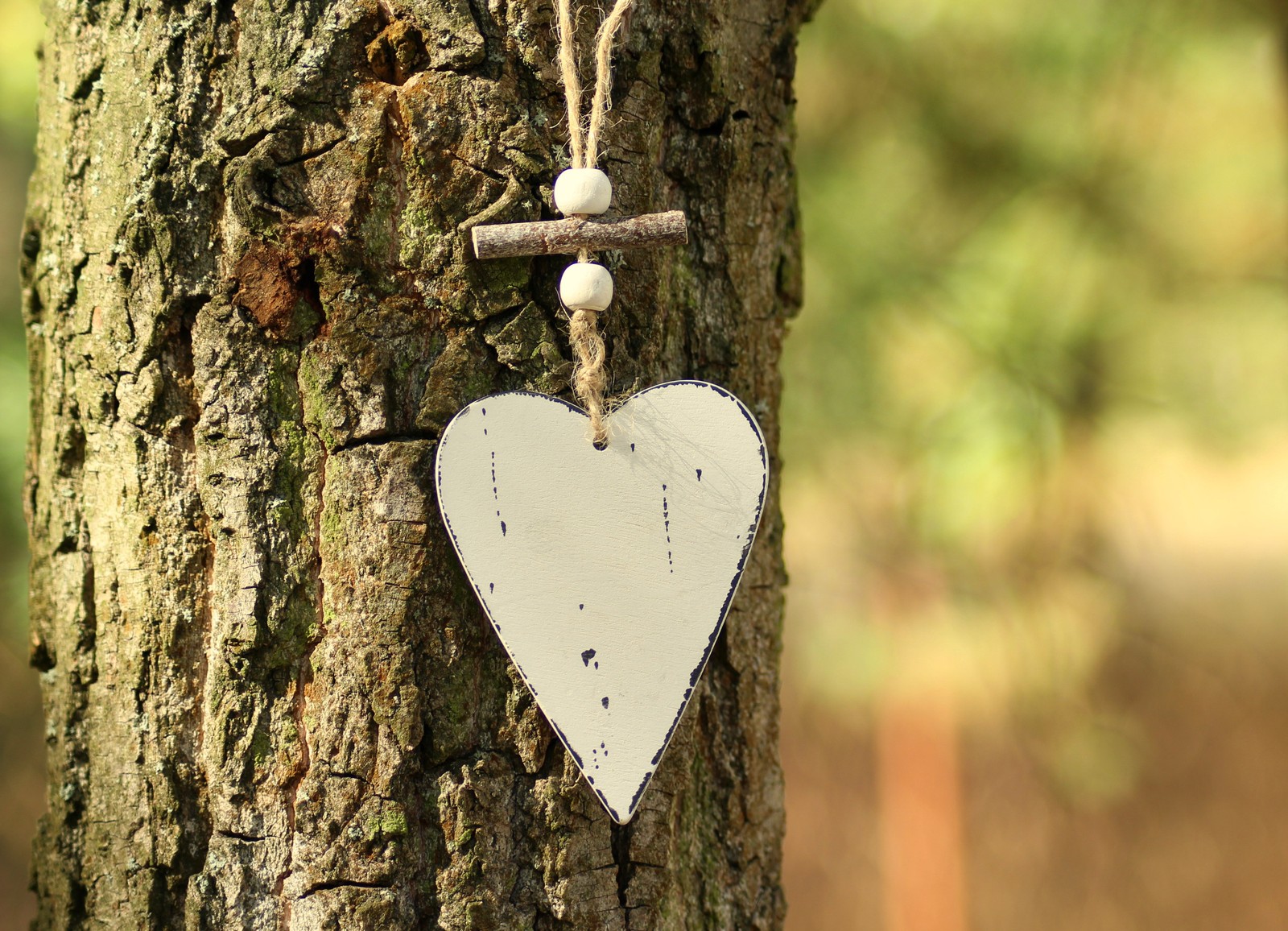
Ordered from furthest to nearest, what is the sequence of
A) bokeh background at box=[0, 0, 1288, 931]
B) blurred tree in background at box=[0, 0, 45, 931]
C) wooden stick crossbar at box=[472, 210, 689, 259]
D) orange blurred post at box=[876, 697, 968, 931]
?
1. orange blurred post at box=[876, 697, 968, 931]
2. bokeh background at box=[0, 0, 1288, 931]
3. blurred tree in background at box=[0, 0, 45, 931]
4. wooden stick crossbar at box=[472, 210, 689, 259]

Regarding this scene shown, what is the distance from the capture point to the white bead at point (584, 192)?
69 centimetres

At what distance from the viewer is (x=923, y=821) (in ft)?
9.45

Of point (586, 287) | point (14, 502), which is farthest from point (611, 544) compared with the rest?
point (14, 502)

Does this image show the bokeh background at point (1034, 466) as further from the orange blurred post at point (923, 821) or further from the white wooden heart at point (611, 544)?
the white wooden heart at point (611, 544)

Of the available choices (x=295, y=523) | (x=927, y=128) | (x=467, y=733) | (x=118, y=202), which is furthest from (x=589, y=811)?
(x=927, y=128)

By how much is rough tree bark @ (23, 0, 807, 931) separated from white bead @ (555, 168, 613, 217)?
0.04 m

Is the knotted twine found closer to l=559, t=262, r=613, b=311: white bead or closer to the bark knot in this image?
l=559, t=262, r=613, b=311: white bead

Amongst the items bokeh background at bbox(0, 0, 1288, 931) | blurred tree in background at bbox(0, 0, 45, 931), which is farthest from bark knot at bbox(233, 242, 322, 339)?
bokeh background at bbox(0, 0, 1288, 931)

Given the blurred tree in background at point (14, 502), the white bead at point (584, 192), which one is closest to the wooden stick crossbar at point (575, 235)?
the white bead at point (584, 192)

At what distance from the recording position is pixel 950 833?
9.44 ft

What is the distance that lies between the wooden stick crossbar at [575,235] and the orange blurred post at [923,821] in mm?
2424

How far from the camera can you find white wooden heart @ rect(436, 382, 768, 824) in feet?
2.31

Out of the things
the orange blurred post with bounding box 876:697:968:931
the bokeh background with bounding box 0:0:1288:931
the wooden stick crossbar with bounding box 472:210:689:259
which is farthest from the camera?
the orange blurred post with bounding box 876:697:968:931

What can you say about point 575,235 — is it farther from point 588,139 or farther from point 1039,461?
point 1039,461
